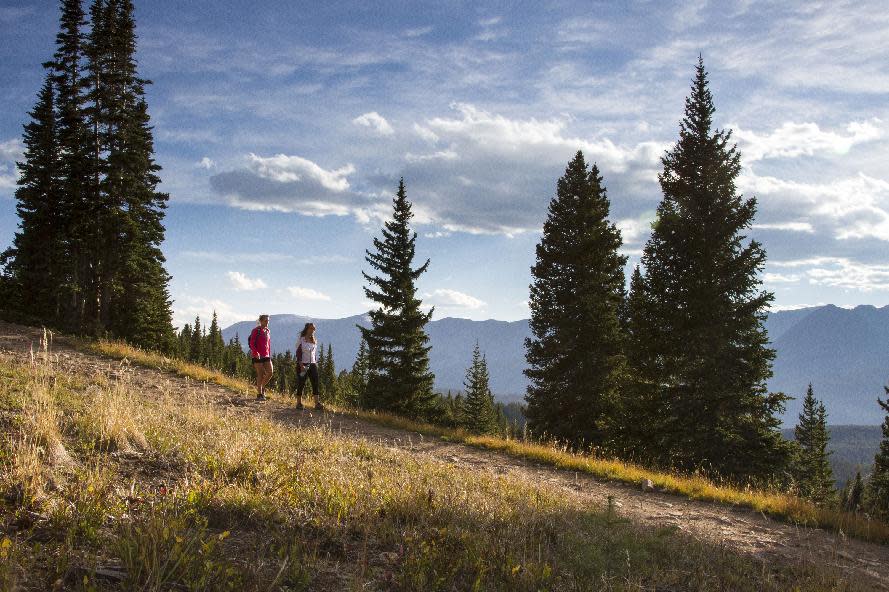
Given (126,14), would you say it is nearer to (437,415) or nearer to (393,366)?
(393,366)

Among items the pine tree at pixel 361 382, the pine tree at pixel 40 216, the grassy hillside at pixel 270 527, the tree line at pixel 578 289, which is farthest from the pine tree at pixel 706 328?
the pine tree at pixel 40 216

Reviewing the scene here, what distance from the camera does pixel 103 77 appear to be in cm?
2431

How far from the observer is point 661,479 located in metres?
11.0

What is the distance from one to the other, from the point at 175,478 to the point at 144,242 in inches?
1161

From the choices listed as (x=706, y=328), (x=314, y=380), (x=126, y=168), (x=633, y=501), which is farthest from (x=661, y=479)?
(x=126, y=168)

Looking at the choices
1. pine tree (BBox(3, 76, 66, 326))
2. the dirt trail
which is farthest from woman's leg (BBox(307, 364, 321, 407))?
pine tree (BBox(3, 76, 66, 326))

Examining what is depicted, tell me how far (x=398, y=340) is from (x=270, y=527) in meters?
22.8

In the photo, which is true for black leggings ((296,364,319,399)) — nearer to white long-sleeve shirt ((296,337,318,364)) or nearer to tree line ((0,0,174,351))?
white long-sleeve shirt ((296,337,318,364))

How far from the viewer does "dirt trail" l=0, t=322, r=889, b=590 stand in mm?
6590

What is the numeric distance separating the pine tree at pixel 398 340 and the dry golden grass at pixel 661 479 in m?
10.4

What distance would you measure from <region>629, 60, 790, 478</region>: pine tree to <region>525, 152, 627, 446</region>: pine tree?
7.59 ft

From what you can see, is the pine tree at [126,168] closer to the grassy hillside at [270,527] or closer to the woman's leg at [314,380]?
the woman's leg at [314,380]

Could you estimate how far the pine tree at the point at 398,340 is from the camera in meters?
26.8

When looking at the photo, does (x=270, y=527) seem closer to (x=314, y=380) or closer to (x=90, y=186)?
(x=314, y=380)
